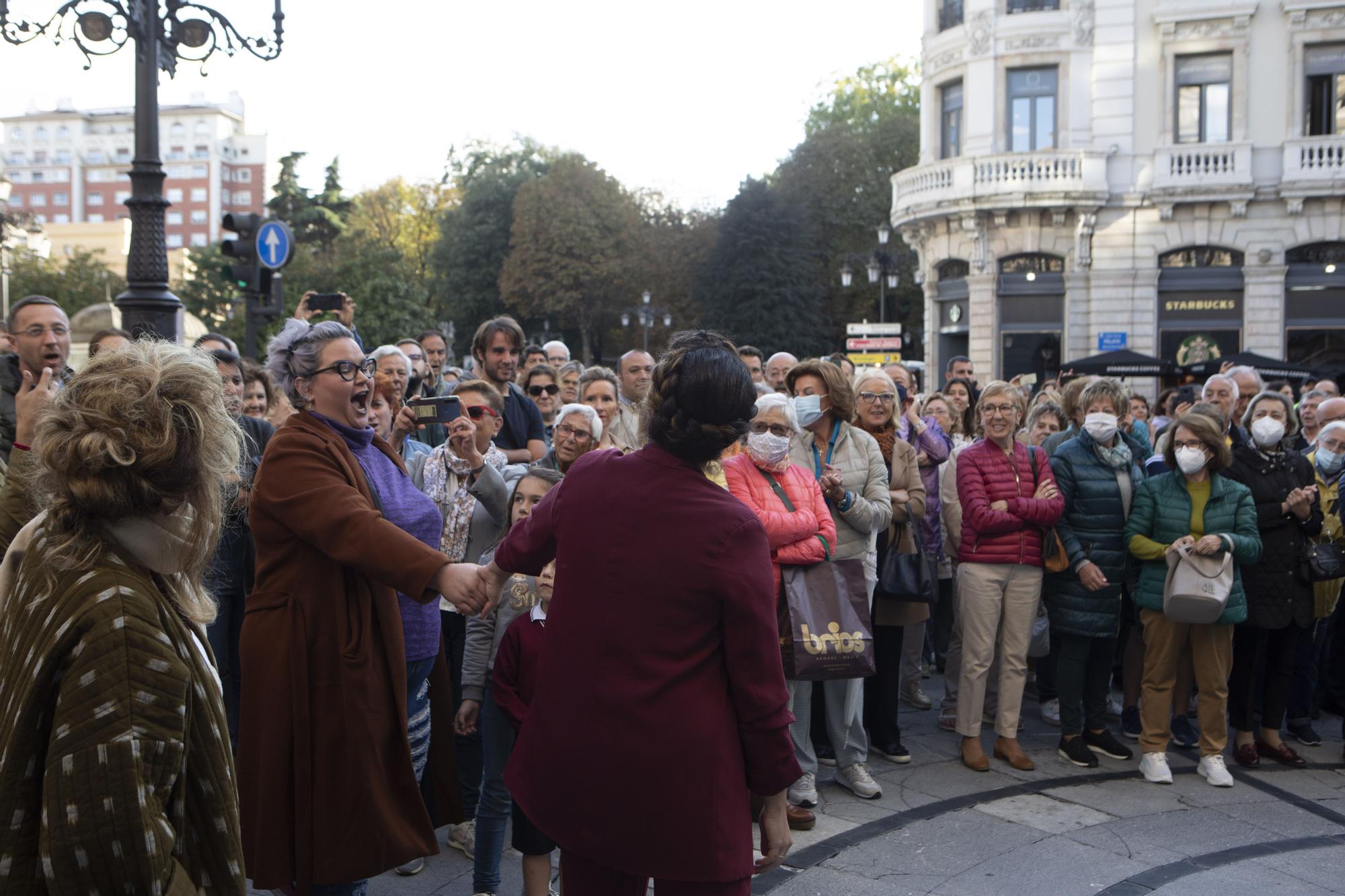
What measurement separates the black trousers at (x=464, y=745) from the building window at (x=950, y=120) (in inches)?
1142

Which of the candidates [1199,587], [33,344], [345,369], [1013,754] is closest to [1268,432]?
[1199,587]

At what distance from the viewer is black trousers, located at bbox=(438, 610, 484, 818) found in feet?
17.2

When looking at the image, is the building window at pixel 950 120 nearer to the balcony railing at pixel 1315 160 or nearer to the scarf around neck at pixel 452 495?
the balcony railing at pixel 1315 160

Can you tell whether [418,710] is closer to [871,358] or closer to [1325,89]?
[871,358]

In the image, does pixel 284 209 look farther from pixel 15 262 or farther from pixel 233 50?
pixel 233 50

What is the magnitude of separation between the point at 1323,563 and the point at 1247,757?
122cm

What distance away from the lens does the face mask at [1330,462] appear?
7.62m

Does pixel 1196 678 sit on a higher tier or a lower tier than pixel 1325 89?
lower

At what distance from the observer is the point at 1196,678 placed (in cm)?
666

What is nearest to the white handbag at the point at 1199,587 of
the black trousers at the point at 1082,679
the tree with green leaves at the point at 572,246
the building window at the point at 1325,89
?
the black trousers at the point at 1082,679

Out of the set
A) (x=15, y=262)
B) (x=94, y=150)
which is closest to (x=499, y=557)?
(x=15, y=262)

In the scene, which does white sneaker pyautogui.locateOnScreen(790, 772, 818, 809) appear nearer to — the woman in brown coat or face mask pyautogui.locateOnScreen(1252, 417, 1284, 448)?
the woman in brown coat

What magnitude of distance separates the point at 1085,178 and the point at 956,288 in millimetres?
4555

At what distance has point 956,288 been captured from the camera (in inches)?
1286
